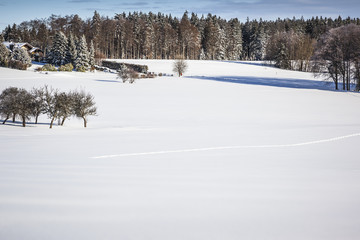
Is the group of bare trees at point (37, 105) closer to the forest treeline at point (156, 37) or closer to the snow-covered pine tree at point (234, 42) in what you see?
the forest treeline at point (156, 37)

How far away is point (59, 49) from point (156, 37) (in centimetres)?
4072

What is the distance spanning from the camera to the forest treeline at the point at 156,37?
99431mm

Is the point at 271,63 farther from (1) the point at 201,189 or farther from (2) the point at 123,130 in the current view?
(1) the point at 201,189

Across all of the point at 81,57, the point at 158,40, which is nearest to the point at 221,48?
the point at 158,40

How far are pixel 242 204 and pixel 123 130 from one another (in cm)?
1554

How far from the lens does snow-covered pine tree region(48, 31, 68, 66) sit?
76500mm

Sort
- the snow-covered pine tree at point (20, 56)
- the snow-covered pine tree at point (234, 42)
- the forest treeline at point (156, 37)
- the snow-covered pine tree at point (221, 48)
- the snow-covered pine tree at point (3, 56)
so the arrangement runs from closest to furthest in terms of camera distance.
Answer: the snow-covered pine tree at point (3, 56)
the snow-covered pine tree at point (20, 56)
the forest treeline at point (156, 37)
the snow-covered pine tree at point (221, 48)
the snow-covered pine tree at point (234, 42)

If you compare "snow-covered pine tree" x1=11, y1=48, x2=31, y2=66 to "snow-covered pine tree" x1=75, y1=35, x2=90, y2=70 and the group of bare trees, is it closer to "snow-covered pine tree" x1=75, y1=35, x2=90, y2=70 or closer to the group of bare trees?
"snow-covered pine tree" x1=75, y1=35, x2=90, y2=70

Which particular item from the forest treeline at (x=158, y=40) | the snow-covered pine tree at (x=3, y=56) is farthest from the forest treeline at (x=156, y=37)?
the snow-covered pine tree at (x=3, y=56)

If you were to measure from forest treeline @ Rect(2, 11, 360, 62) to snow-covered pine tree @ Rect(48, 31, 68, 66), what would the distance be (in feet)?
39.4

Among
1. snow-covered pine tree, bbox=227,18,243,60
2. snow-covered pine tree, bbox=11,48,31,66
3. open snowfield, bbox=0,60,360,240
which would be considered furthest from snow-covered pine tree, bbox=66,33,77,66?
snow-covered pine tree, bbox=227,18,243,60

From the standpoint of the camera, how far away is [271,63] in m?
96.2

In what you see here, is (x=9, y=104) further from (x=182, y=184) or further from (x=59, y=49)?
(x=59, y=49)

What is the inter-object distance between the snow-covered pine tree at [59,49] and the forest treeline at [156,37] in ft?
39.4
